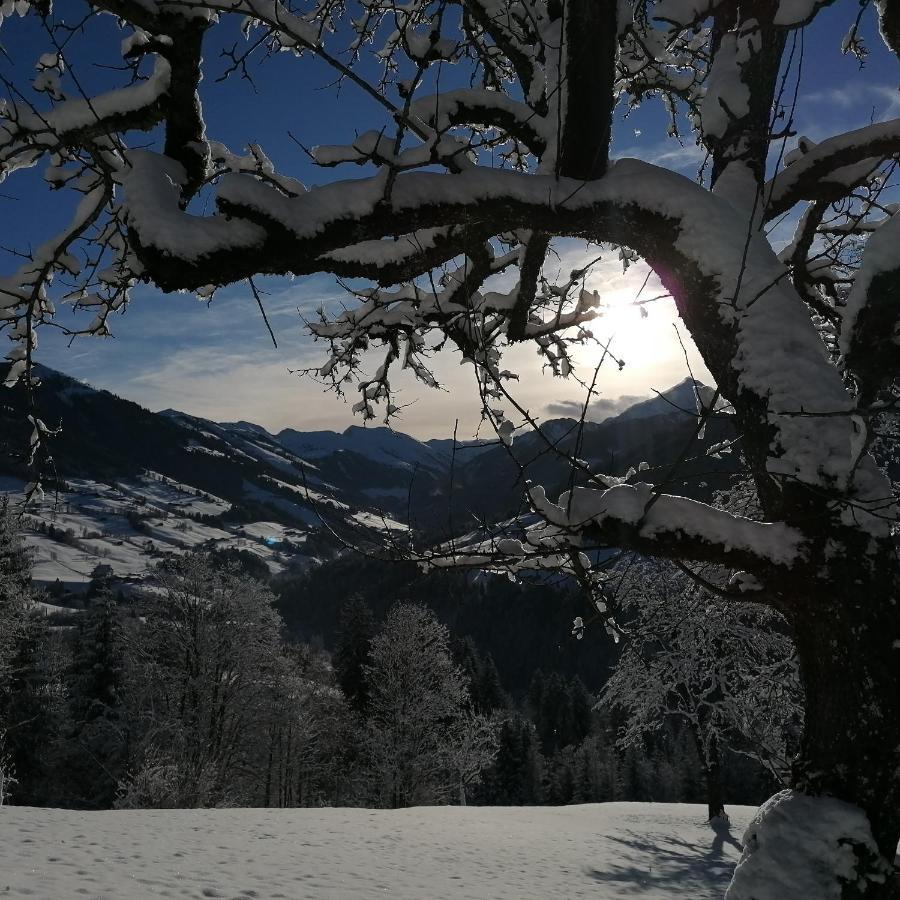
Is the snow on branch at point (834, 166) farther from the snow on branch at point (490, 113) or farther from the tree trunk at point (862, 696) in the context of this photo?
the tree trunk at point (862, 696)

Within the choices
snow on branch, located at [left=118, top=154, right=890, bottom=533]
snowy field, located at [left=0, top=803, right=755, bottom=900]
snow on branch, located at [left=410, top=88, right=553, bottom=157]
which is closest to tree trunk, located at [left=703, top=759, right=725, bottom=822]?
snowy field, located at [left=0, top=803, right=755, bottom=900]

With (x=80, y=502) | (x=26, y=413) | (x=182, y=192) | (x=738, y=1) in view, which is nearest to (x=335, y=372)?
(x=26, y=413)

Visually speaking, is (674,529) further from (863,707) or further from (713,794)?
(713,794)

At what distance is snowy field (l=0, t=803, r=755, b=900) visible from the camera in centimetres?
623

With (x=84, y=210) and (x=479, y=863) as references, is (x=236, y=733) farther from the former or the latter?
(x=84, y=210)

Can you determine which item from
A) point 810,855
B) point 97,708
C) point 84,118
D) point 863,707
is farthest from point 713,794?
point 97,708

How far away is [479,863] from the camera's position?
9.27 m

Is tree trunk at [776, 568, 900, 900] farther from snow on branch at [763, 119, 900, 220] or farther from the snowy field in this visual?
the snowy field

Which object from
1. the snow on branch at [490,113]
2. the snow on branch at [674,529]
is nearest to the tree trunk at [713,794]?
the snow on branch at [674,529]

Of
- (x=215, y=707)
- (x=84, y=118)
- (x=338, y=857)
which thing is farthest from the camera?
(x=215, y=707)

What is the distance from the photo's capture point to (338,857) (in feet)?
28.0

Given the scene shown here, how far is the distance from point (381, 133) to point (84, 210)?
5.64 feet

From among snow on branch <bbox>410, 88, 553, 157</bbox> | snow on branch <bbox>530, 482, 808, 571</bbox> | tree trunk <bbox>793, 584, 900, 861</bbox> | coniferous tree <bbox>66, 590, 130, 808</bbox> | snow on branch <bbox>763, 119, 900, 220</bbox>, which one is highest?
snow on branch <bbox>410, 88, 553, 157</bbox>

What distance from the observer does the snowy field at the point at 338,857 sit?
20.5 ft
